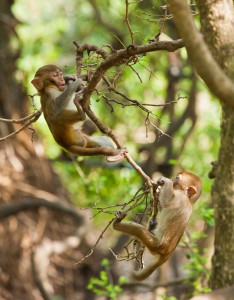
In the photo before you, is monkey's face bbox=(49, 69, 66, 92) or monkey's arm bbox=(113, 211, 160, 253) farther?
monkey's face bbox=(49, 69, 66, 92)

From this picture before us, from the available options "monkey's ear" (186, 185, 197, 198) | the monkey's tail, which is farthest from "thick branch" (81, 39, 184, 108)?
"monkey's ear" (186, 185, 197, 198)

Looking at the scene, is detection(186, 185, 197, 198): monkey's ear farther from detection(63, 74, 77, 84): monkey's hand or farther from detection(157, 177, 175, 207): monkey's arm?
detection(63, 74, 77, 84): monkey's hand

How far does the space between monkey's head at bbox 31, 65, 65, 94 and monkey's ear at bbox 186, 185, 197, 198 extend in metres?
1.51

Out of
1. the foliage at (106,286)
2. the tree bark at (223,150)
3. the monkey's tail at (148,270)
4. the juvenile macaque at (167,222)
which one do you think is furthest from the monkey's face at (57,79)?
the foliage at (106,286)

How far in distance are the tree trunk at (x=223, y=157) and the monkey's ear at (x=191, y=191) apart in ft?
1.51

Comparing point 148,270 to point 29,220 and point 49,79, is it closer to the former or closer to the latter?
point 49,79

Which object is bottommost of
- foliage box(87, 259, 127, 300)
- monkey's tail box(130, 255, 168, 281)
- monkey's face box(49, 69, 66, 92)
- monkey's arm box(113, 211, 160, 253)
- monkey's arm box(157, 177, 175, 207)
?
foliage box(87, 259, 127, 300)

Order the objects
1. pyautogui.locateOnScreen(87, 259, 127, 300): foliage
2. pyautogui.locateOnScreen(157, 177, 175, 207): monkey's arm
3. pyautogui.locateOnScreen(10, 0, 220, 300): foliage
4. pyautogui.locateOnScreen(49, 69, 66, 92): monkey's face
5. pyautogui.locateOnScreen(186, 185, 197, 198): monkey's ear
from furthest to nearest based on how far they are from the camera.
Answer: pyautogui.locateOnScreen(10, 0, 220, 300): foliage, pyautogui.locateOnScreen(87, 259, 127, 300): foliage, pyautogui.locateOnScreen(186, 185, 197, 198): monkey's ear, pyautogui.locateOnScreen(157, 177, 175, 207): monkey's arm, pyautogui.locateOnScreen(49, 69, 66, 92): monkey's face

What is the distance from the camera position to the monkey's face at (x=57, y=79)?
19.9ft

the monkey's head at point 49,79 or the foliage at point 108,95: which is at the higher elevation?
the foliage at point 108,95

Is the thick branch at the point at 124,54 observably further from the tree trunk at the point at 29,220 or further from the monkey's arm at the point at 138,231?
the tree trunk at the point at 29,220

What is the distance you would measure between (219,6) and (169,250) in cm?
203

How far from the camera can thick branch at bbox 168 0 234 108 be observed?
321 cm

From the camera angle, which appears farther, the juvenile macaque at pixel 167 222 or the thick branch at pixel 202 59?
the juvenile macaque at pixel 167 222
